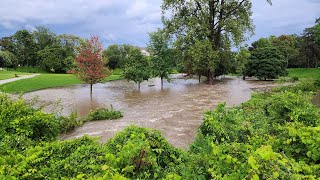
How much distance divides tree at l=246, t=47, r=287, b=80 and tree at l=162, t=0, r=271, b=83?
879 cm

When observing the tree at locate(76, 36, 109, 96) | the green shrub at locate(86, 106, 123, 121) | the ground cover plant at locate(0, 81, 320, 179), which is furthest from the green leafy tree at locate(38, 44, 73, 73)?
the ground cover plant at locate(0, 81, 320, 179)

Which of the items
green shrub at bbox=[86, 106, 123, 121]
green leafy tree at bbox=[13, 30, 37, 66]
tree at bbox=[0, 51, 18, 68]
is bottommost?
green shrub at bbox=[86, 106, 123, 121]

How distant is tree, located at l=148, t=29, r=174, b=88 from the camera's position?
28.2m

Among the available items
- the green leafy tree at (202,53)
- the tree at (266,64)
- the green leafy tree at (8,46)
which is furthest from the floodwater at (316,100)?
the green leafy tree at (8,46)

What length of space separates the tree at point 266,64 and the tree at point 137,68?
17.6 metres

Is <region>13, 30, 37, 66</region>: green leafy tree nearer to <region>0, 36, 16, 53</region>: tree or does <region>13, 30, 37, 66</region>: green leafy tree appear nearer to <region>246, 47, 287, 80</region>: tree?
<region>0, 36, 16, 53</region>: tree

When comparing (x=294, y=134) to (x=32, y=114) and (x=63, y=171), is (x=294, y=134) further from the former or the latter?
(x=32, y=114)

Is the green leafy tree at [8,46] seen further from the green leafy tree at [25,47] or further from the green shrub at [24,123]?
the green shrub at [24,123]

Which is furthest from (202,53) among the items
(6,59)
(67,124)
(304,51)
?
(6,59)

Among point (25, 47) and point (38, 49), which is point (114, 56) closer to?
point (38, 49)

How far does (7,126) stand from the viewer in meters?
5.97

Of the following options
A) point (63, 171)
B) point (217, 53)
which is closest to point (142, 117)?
point (63, 171)

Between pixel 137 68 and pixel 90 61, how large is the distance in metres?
7.60

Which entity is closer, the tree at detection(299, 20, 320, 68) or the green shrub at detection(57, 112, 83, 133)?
the green shrub at detection(57, 112, 83, 133)
